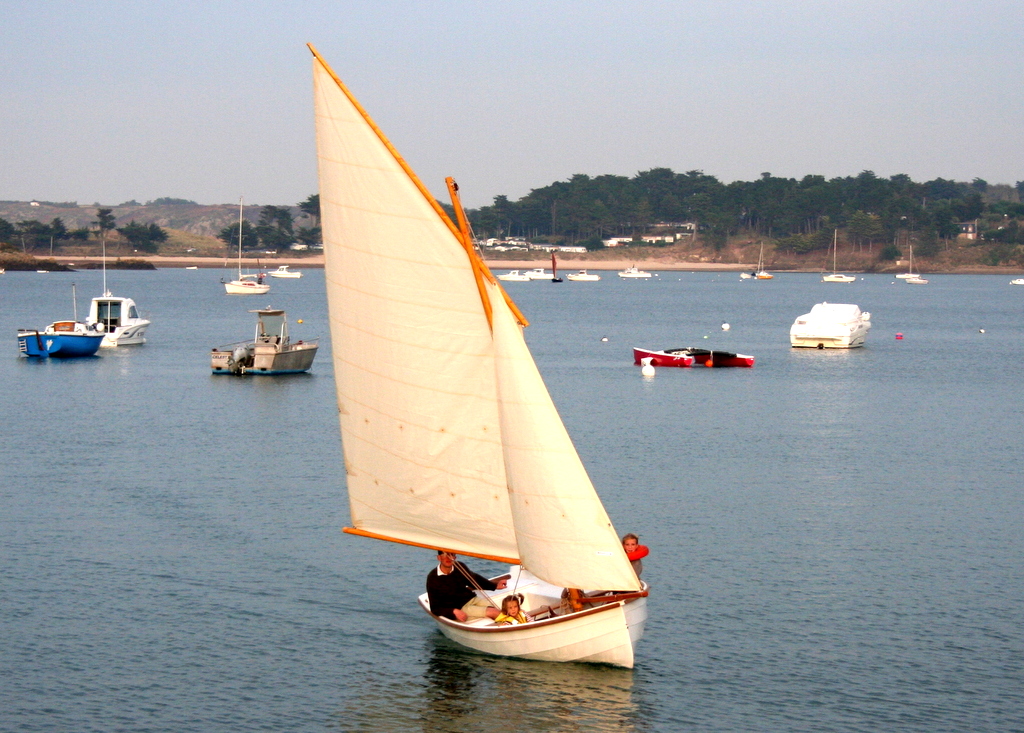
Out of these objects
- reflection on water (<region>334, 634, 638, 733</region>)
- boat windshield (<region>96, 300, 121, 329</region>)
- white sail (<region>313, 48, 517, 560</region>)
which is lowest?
reflection on water (<region>334, 634, 638, 733</region>)

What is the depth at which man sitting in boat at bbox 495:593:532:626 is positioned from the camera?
1067 inches

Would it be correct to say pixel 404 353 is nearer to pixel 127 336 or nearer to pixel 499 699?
pixel 499 699

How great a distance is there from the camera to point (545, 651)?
88.3ft

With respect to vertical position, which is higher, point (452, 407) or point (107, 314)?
point (452, 407)

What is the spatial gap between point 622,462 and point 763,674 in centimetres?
2476

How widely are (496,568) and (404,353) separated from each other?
10.7 metres

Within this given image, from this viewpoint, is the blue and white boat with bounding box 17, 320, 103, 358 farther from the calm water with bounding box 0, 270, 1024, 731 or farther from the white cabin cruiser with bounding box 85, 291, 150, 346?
the calm water with bounding box 0, 270, 1024, 731

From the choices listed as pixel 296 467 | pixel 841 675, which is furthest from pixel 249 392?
pixel 841 675

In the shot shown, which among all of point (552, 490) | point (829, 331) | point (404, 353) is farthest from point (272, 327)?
point (552, 490)

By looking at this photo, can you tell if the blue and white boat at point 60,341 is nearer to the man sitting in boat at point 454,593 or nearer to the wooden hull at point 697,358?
the wooden hull at point 697,358

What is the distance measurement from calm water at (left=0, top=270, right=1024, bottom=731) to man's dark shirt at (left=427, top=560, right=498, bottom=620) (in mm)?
1210

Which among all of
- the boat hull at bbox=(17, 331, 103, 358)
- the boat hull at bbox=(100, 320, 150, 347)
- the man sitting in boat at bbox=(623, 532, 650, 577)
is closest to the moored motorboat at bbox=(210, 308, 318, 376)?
the boat hull at bbox=(17, 331, 103, 358)

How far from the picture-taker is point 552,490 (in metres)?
25.5

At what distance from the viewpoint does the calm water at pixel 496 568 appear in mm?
25953
